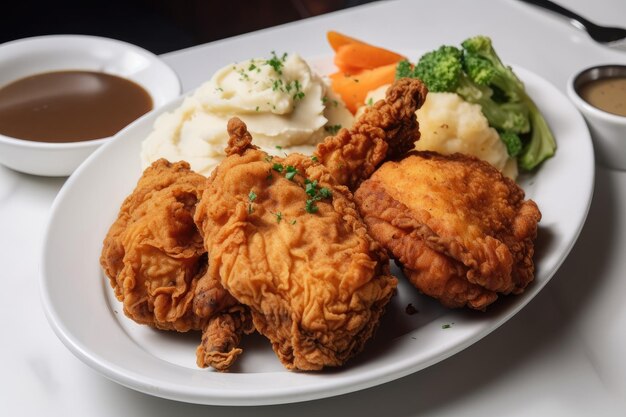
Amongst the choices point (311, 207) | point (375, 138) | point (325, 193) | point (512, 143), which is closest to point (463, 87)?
point (512, 143)

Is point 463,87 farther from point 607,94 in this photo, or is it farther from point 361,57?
point 607,94

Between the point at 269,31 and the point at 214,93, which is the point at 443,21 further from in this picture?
the point at 214,93

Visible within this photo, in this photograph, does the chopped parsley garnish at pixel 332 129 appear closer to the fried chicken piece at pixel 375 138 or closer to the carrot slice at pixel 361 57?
the fried chicken piece at pixel 375 138

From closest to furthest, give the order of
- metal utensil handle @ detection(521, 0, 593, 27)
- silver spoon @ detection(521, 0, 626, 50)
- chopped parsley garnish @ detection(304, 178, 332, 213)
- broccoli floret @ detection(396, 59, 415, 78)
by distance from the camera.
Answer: chopped parsley garnish @ detection(304, 178, 332, 213), broccoli floret @ detection(396, 59, 415, 78), silver spoon @ detection(521, 0, 626, 50), metal utensil handle @ detection(521, 0, 593, 27)

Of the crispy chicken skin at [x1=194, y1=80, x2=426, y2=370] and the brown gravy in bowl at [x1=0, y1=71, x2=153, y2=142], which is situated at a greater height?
the crispy chicken skin at [x1=194, y1=80, x2=426, y2=370]

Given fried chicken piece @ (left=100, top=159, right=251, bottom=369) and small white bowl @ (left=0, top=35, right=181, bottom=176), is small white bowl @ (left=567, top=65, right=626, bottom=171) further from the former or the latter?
small white bowl @ (left=0, top=35, right=181, bottom=176)

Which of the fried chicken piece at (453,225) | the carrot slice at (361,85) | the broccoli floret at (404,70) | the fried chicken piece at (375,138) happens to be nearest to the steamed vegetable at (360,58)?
the carrot slice at (361,85)

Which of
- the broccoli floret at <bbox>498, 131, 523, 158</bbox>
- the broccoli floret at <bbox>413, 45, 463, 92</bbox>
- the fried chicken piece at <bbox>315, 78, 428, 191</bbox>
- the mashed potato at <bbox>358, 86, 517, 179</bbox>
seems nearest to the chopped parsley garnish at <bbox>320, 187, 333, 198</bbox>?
the fried chicken piece at <bbox>315, 78, 428, 191</bbox>
